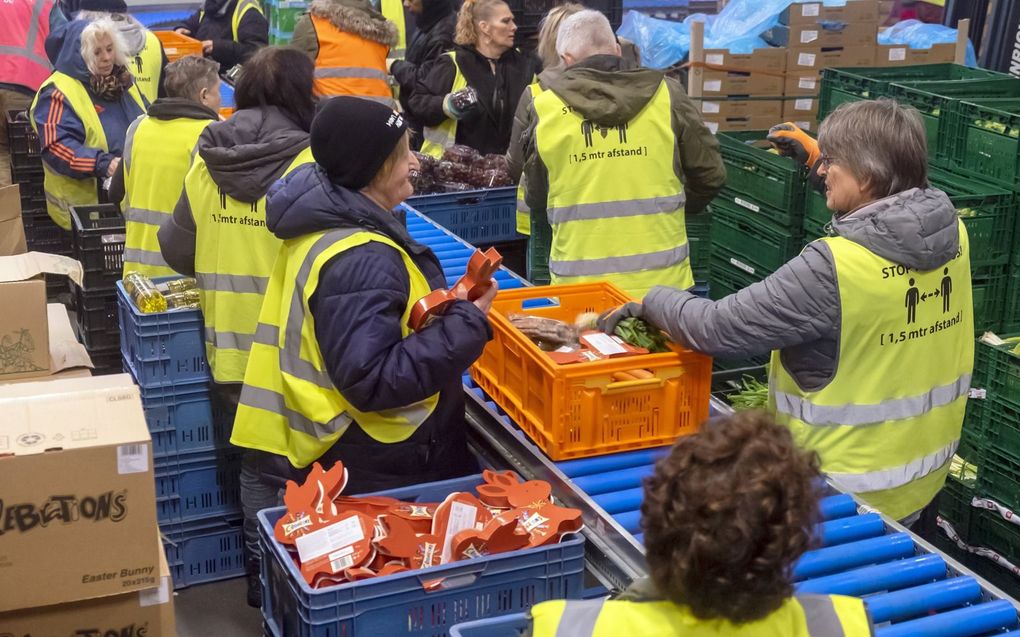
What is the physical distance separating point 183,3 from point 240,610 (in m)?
9.39

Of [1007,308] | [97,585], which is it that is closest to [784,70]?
[1007,308]

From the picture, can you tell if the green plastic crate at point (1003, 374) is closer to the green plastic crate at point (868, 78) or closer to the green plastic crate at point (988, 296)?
the green plastic crate at point (988, 296)

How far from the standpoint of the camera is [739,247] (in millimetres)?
6125

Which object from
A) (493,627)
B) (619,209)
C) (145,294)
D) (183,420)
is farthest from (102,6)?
(493,627)

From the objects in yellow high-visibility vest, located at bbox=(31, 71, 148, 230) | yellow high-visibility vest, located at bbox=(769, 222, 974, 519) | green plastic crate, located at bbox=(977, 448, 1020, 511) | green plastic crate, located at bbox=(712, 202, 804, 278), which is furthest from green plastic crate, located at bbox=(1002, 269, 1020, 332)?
yellow high-visibility vest, located at bbox=(31, 71, 148, 230)

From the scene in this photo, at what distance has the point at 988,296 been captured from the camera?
540 centimetres

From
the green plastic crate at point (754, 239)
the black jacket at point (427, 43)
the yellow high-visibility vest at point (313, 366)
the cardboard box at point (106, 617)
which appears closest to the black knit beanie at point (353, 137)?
the yellow high-visibility vest at point (313, 366)

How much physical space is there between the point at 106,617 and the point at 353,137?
1278mm

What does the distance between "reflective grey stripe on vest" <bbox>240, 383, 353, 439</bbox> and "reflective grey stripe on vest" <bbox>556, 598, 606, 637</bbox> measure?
4.61 feet

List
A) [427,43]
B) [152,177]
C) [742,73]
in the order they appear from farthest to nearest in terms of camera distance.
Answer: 1. [742,73]
2. [427,43]
3. [152,177]

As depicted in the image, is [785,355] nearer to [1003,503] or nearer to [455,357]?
[455,357]

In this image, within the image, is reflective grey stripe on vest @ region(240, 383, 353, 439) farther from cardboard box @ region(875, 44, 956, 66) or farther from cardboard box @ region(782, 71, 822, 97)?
cardboard box @ region(875, 44, 956, 66)

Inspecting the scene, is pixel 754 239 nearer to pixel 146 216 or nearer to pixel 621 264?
pixel 621 264

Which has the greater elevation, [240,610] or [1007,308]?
[1007,308]
